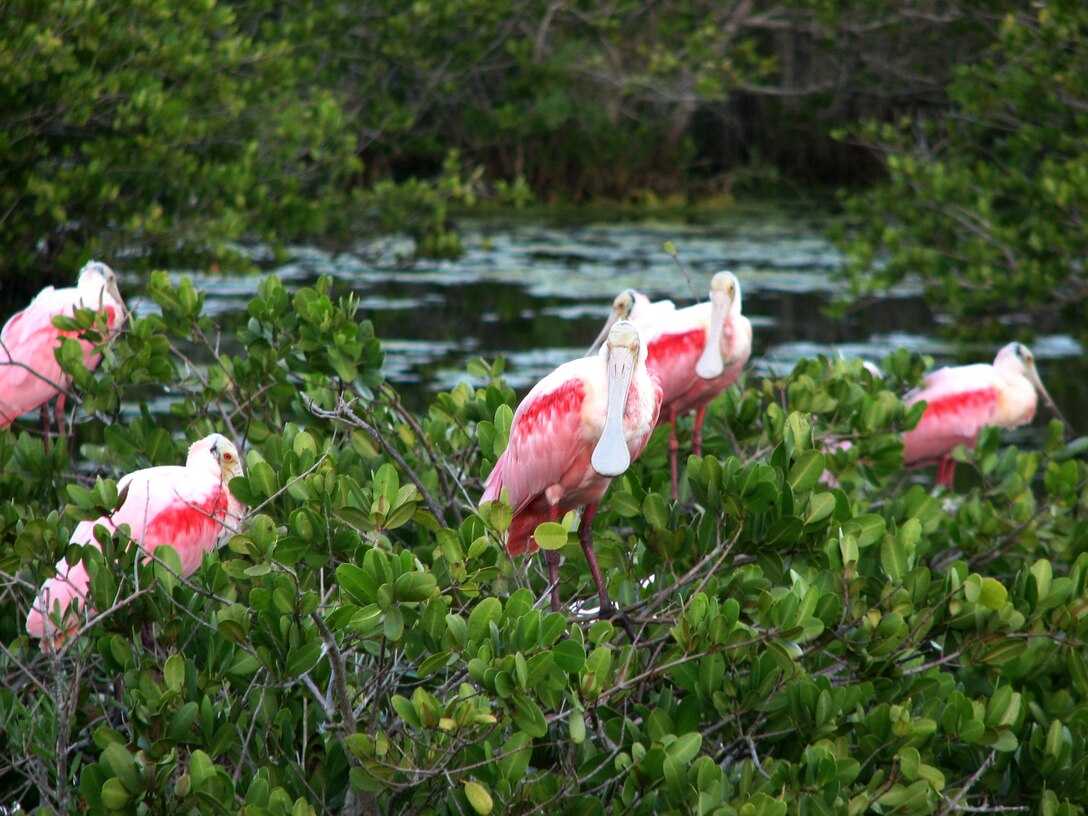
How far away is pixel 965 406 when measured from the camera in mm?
7305

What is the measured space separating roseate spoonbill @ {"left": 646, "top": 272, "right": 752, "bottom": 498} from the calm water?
12.0ft

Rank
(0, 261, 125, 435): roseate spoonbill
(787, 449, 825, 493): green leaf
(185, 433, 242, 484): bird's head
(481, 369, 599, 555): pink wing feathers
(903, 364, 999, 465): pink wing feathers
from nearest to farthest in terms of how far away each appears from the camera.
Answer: (787, 449, 825, 493): green leaf, (481, 369, 599, 555): pink wing feathers, (185, 433, 242, 484): bird's head, (0, 261, 125, 435): roseate spoonbill, (903, 364, 999, 465): pink wing feathers

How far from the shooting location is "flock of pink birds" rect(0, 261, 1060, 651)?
320cm

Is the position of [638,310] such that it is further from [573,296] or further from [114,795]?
[573,296]

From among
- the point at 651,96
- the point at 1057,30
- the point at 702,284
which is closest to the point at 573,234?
the point at 651,96

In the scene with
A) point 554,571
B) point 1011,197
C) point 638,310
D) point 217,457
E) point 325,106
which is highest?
point 325,106

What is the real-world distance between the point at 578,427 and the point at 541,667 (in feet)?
4.33

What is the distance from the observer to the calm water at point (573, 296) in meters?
11.8

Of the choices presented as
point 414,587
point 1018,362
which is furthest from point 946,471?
point 414,587

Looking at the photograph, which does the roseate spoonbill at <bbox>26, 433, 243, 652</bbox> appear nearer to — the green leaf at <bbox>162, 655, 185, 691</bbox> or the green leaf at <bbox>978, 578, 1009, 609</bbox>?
the green leaf at <bbox>162, 655, 185, 691</bbox>

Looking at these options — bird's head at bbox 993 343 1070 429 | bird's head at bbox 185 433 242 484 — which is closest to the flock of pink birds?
bird's head at bbox 185 433 242 484

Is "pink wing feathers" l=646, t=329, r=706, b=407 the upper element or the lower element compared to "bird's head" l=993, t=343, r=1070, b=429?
upper

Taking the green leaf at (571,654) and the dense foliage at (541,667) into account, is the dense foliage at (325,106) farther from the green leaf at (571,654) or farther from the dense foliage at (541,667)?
the green leaf at (571,654)

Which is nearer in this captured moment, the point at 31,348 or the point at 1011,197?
the point at 31,348
